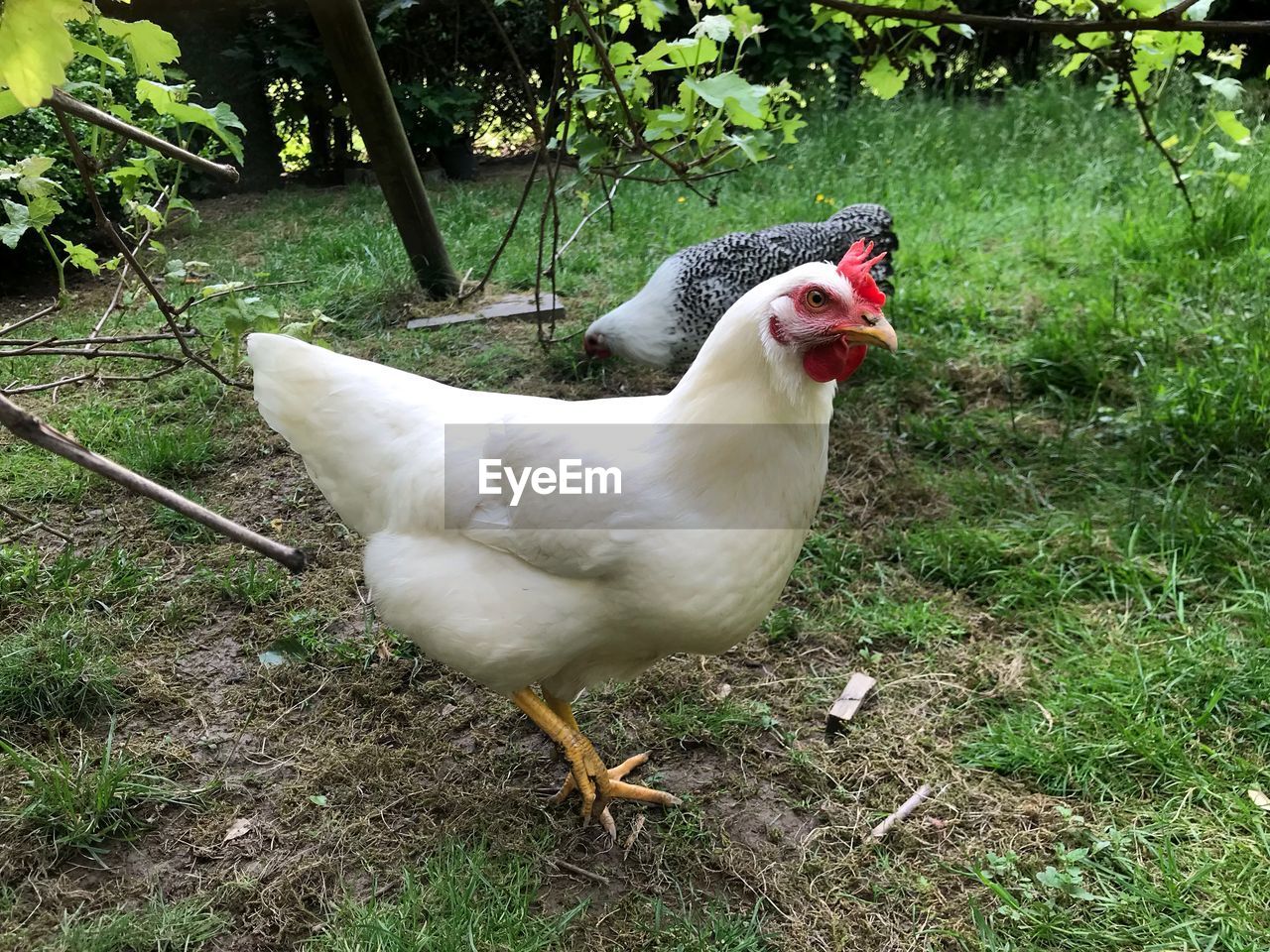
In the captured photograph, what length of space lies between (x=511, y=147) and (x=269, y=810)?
851 cm

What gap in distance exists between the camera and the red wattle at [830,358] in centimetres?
149

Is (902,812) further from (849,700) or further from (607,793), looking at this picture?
(607,793)

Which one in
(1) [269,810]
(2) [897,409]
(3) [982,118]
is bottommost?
(1) [269,810]

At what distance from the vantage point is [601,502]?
62.1 inches

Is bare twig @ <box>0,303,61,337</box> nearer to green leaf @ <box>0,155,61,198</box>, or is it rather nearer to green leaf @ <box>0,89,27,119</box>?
green leaf @ <box>0,155,61,198</box>

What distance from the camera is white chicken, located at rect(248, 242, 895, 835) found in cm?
152

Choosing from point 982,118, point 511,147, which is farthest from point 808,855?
point 511,147

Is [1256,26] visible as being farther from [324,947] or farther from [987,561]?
[324,947]

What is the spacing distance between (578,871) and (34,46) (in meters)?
1.75

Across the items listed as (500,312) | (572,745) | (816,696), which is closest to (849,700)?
(816,696)

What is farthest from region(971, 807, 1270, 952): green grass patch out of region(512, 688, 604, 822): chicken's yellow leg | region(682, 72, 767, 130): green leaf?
region(682, 72, 767, 130): green leaf

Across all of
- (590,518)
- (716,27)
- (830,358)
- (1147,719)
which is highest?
(716,27)

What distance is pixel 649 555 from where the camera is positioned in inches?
60.2

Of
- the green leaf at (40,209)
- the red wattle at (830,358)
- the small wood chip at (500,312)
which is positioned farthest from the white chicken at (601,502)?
the small wood chip at (500,312)
